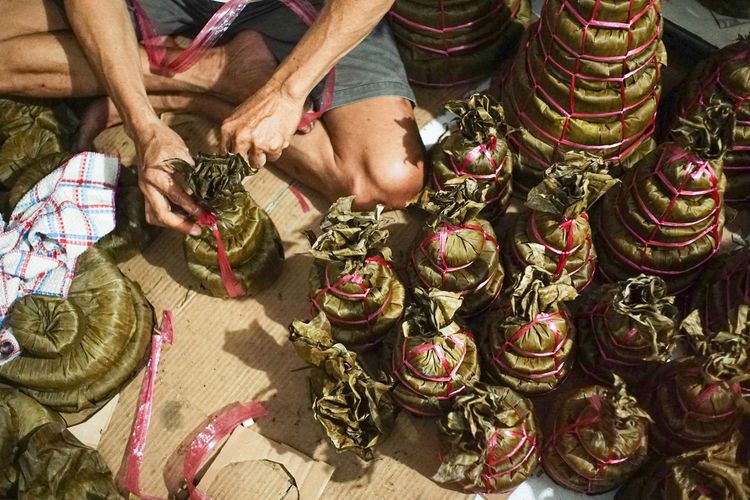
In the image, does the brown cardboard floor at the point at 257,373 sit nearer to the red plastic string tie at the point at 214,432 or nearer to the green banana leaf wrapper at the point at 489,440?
the red plastic string tie at the point at 214,432

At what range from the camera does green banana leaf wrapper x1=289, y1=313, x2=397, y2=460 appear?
1.98 meters

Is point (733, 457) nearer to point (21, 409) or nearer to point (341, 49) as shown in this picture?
point (341, 49)

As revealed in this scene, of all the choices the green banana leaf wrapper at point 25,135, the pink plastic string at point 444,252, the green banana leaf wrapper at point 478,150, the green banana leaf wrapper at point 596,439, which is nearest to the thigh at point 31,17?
the green banana leaf wrapper at point 25,135

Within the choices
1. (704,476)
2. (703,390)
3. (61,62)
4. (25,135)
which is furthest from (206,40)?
(704,476)

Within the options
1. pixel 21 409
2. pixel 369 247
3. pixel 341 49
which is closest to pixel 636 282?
pixel 369 247

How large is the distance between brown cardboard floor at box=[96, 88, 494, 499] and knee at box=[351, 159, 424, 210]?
0.49 feet

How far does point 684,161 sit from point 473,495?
1218mm

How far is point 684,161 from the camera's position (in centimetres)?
188

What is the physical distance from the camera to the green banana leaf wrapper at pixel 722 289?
2.06m

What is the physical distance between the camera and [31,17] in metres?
2.60

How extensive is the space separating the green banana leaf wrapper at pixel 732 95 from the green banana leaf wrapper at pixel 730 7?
0.59m

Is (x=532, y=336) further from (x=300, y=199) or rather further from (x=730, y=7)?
(x=730, y=7)

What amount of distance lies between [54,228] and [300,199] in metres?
0.91

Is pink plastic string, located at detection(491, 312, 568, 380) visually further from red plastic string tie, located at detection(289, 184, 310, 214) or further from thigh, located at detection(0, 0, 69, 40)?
thigh, located at detection(0, 0, 69, 40)
